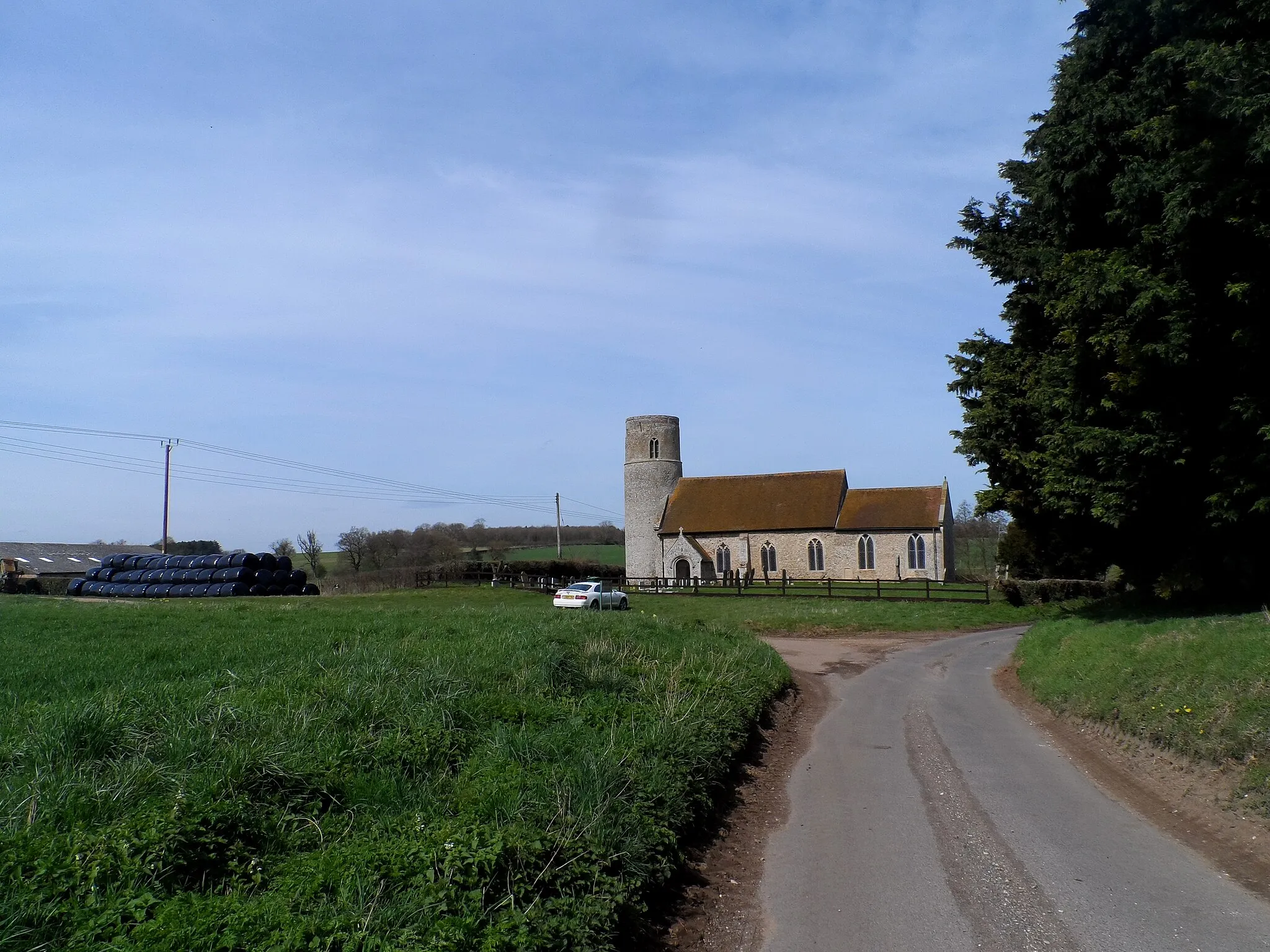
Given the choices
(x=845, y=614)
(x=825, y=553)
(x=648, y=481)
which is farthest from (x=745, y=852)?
(x=648, y=481)

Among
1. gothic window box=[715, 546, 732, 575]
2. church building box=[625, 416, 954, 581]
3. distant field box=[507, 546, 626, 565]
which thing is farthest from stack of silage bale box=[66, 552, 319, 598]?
distant field box=[507, 546, 626, 565]

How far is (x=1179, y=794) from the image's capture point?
8.84 m

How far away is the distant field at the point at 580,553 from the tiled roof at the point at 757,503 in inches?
1031

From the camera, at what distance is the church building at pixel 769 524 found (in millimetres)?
57281

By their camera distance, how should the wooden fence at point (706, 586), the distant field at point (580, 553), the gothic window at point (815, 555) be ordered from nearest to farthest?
the wooden fence at point (706, 586) → the gothic window at point (815, 555) → the distant field at point (580, 553)

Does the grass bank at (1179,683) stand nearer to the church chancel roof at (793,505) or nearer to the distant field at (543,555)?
the church chancel roof at (793,505)

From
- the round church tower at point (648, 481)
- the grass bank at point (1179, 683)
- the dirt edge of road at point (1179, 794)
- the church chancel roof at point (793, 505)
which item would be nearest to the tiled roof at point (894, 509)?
the church chancel roof at point (793, 505)

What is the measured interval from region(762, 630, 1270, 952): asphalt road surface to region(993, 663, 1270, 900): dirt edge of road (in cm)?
19

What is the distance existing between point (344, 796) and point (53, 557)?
279 ft

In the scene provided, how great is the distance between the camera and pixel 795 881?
22.1 ft

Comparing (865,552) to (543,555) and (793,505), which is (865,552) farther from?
(543,555)

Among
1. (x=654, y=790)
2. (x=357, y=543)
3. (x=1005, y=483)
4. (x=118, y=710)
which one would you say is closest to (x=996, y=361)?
(x=1005, y=483)

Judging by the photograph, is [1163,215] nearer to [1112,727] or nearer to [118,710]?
[1112,727]

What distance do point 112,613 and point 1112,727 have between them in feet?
64.9
